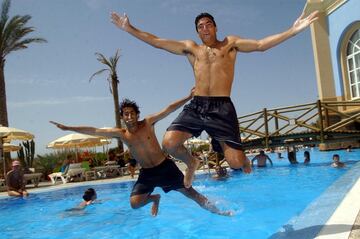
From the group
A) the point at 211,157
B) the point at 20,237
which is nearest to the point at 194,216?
the point at 20,237

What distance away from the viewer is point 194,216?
741 cm

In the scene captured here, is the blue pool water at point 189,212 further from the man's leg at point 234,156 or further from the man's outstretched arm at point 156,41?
the man's outstretched arm at point 156,41

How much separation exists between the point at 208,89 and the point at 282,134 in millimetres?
10501

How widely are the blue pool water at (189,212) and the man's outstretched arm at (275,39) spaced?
77.8 inches

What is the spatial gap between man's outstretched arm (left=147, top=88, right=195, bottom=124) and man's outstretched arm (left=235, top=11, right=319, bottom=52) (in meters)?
0.88

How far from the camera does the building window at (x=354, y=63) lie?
16984 mm

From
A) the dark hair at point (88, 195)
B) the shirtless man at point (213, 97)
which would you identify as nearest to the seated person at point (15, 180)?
the dark hair at point (88, 195)

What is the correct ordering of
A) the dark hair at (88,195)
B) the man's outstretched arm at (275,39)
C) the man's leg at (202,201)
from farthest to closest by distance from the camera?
1. the dark hair at (88,195)
2. the man's leg at (202,201)
3. the man's outstretched arm at (275,39)

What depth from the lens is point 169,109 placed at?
4.73m

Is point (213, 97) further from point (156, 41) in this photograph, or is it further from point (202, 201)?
point (202, 201)

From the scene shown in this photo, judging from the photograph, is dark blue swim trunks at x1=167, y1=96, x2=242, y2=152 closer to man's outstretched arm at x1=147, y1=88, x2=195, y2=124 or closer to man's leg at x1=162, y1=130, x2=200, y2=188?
man's leg at x1=162, y1=130, x2=200, y2=188

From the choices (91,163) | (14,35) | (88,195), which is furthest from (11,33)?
(88,195)

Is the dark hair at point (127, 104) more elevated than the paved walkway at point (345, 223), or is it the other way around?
the dark hair at point (127, 104)

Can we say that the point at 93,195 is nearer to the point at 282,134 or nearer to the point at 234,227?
the point at 234,227
